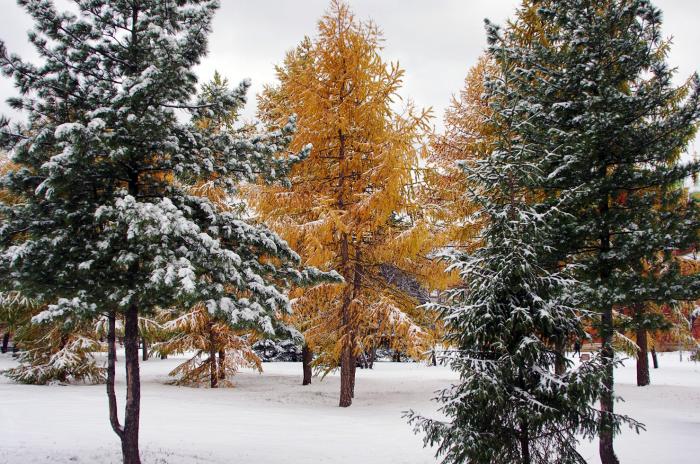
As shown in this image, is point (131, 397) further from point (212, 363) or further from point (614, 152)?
point (212, 363)

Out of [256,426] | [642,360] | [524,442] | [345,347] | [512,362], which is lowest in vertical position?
[256,426]

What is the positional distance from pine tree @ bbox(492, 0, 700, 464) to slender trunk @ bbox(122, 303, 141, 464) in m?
6.83

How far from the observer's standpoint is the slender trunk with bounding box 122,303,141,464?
651cm

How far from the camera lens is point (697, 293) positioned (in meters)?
7.70

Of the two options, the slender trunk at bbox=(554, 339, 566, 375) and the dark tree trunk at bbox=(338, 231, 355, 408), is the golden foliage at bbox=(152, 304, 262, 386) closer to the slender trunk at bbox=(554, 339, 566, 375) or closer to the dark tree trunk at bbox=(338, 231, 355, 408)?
the dark tree trunk at bbox=(338, 231, 355, 408)

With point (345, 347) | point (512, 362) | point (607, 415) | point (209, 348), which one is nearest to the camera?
point (512, 362)

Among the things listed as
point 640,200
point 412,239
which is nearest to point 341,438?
point 412,239

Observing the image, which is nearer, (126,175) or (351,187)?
(126,175)

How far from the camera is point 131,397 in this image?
6.62 m

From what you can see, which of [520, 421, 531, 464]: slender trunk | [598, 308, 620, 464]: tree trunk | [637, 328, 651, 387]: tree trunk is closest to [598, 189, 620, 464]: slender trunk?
[598, 308, 620, 464]: tree trunk

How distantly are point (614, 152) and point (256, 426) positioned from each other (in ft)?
30.2

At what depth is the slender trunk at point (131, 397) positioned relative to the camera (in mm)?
6511

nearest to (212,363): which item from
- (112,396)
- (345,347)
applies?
(345,347)

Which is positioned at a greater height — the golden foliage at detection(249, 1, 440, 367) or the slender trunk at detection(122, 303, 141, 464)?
the golden foliage at detection(249, 1, 440, 367)
